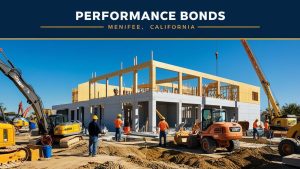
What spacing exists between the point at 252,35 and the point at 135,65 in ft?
56.5

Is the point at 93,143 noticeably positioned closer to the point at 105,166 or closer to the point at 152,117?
the point at 105,166

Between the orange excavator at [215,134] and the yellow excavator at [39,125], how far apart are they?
672 centimetres

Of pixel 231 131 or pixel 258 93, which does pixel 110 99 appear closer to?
pixel 231 131

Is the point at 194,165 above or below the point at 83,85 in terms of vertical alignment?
below

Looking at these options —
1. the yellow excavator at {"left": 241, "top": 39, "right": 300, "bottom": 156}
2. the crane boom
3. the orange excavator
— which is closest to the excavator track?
the orange excavator

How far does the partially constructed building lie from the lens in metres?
28.7

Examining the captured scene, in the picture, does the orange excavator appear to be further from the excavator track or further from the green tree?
the green tree

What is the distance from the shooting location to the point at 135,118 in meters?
28.9

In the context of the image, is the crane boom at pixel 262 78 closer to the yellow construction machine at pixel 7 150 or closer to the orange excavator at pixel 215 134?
the orange excavator at pixel 215 134

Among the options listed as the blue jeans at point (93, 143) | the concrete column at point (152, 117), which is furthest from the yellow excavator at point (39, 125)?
the concrete column at point (152, 117)

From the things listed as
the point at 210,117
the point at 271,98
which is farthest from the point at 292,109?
the point at 210,117

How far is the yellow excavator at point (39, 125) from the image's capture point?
37.3 feet

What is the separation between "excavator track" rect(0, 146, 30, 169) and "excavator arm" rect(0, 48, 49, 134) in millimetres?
3836

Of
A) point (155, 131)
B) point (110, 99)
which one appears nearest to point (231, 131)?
point (155, 131)
